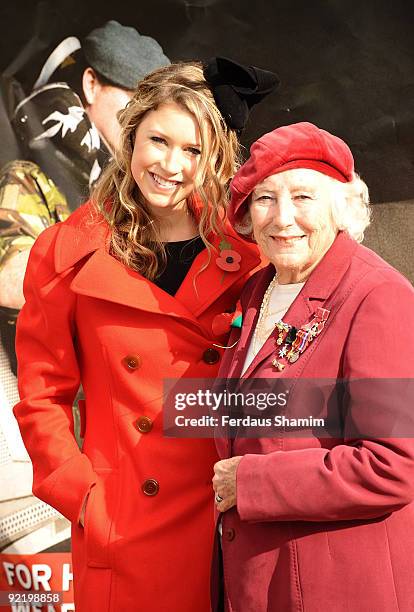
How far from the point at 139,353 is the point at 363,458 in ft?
2.57

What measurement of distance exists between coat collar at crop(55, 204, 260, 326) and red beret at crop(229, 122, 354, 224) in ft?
1.30

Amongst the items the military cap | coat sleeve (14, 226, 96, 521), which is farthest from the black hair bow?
the military cap

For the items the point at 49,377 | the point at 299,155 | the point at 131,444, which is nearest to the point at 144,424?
the point at 131,444

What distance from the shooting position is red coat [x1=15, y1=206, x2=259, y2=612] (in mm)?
2215

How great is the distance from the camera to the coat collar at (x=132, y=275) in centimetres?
222

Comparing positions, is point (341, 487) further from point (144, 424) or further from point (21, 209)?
point (21, 209)

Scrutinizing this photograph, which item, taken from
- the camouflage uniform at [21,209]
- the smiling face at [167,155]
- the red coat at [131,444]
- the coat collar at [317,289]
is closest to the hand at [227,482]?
the coat collar at [317,289]

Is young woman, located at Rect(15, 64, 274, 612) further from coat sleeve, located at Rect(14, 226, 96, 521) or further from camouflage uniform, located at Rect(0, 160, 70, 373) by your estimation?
camouflage uniform, located at Rect(0, 160, 70, 373)

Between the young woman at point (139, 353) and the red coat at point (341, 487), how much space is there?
39 cm

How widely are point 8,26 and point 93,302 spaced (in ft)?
5.30

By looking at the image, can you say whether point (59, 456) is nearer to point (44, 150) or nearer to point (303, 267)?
point (303, 267)

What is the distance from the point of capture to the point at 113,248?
2346mm

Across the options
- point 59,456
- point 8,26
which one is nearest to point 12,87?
point 8,26

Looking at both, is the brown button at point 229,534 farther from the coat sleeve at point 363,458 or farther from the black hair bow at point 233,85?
the black hair bow at point 233,85
